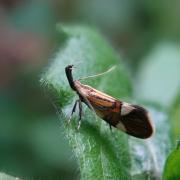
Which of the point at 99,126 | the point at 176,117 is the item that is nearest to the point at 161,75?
the point at 176,117

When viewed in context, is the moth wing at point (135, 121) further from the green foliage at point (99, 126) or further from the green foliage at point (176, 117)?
the green foliage at point (176, 117)

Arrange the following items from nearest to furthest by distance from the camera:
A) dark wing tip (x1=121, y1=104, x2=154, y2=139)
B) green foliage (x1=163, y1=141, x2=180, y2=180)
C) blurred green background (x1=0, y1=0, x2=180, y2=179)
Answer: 1. green foliage (x1=163, y1=141, x2=180, y2=180)
2. dark wing tip (x1=121, y1=104, x2=154, y2=139)
3. blurred green background (x1=0, y1=0, x2=180, y2=179)

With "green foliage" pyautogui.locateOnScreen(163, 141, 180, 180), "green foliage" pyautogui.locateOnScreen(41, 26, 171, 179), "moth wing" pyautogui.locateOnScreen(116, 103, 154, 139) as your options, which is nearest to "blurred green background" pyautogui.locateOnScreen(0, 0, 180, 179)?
"green foliage" pyautogui.locateOnScreen(41, 26, 171, 179)

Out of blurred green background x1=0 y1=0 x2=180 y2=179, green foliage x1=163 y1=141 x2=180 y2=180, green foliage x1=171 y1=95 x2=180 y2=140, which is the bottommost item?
blurred green background x1=0 y1=0 x2=180 y2=179

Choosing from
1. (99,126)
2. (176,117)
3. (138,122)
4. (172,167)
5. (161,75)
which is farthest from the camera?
(161,75)

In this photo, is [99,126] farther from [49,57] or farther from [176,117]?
[49,57]

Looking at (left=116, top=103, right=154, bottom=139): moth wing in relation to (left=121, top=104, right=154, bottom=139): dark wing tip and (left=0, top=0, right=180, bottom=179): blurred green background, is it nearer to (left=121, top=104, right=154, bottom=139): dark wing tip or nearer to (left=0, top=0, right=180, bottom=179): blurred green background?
(left=121, top=104, right=154, bottom=139): dark wing tip
